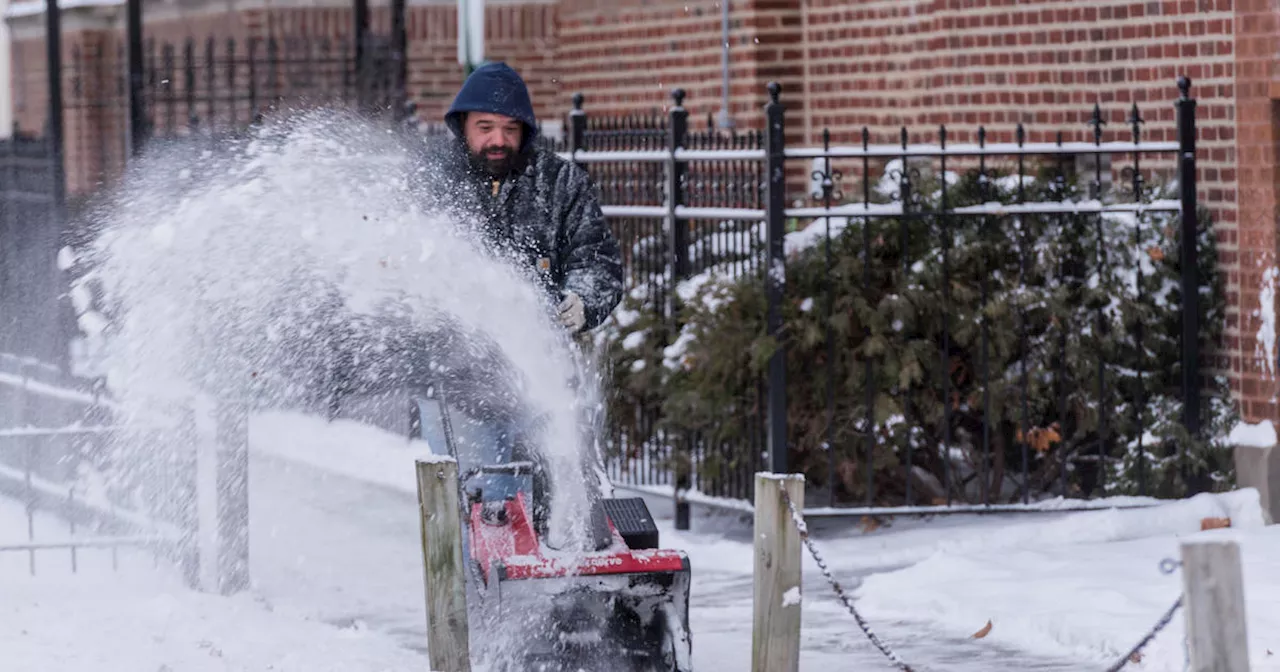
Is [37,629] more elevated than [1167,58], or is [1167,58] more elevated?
[1167,58]

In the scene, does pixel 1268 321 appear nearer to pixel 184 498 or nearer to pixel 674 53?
pixel 184 498

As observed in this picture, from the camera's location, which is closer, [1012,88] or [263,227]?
[263,227]

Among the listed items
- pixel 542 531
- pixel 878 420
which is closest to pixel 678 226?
pixel 878 420

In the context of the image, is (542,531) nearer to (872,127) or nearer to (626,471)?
(626,471)

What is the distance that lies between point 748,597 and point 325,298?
8.56 feet

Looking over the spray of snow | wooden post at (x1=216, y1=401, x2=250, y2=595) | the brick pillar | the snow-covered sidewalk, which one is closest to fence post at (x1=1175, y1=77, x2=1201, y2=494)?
the brick pillar

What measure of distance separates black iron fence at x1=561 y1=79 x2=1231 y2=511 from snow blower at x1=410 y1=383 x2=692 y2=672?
2493 mm

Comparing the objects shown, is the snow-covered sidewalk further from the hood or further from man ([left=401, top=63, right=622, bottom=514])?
the hood

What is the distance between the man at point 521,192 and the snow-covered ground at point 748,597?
1548 mm

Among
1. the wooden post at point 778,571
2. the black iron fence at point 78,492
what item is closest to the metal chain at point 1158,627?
the wooden post at point 778,571

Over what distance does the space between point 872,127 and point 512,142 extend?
5.72 metres

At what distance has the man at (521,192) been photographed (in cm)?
667

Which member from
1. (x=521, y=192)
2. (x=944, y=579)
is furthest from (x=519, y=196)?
(x=944, y=579)

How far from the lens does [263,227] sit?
8.73 meters
